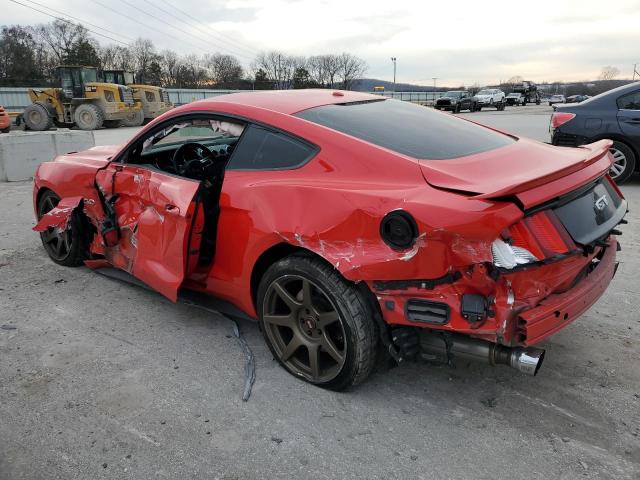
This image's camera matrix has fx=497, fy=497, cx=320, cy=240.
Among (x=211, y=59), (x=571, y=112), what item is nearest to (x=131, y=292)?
(x=571, y=112)

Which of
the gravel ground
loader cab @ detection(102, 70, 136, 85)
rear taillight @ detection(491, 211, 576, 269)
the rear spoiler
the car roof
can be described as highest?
loader cab @ detection(102, 70, 136, 85)

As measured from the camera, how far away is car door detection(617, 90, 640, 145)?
7258 millimetres

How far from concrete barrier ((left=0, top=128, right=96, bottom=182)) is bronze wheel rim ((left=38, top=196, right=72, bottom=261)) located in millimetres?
5792

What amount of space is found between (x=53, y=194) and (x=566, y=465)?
4.49 meters

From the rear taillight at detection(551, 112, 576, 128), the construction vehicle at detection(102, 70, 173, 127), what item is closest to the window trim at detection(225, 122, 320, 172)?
the rear taillight at detection(551, 112, 576, 128)

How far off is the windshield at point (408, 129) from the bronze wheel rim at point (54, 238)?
278cm

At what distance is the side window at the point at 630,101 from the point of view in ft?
23.9

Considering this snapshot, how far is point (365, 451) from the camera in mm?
2309

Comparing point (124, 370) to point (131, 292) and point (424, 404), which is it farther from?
point (424, 404)

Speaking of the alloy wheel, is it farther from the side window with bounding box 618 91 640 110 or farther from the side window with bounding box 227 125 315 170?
the side window with bounding box 227 125 315 170

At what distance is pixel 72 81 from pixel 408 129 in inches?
986

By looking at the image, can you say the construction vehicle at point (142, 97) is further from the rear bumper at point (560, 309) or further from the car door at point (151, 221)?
the rear bumper at point (560, 309)

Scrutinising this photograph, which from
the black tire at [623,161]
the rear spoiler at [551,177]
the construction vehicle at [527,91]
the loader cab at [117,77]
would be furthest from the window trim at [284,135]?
the construction vehicle at [527,91]

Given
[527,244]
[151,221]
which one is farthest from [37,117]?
[527,244]
